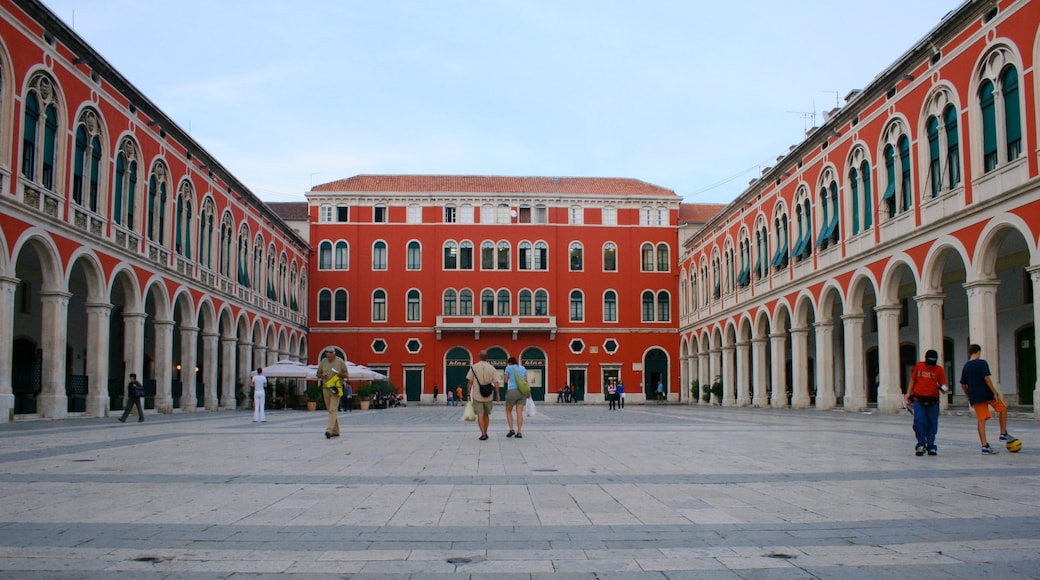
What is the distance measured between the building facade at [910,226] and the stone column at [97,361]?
2404 centimetres

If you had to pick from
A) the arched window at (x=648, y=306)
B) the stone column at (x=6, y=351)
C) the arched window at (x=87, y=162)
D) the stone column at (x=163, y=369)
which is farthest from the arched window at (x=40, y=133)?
the arched window at (x=648, y=306)

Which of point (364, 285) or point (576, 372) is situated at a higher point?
point (364, 285)

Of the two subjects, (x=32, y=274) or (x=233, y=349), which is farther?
(x=233, y=349)

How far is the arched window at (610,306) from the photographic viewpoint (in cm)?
6078

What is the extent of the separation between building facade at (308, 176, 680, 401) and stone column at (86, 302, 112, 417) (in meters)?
32.7

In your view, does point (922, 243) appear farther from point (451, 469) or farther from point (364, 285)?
point (364, 285)

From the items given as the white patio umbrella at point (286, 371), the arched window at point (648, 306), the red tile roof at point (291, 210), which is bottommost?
the white patio umbrella at point (286, 371)

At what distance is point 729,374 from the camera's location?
47531 mm

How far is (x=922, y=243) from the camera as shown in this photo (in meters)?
25.9

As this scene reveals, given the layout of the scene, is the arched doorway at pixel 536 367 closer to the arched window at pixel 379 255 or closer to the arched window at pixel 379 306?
A: the arched window at pixel 379 306

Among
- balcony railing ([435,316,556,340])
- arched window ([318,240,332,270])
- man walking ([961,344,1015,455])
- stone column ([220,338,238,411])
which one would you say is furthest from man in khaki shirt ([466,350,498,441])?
arched window ([318,240,332,270])

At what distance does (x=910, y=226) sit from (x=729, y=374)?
2180 centimetres

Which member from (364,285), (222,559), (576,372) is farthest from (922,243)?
(364,285)

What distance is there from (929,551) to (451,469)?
230 inches
